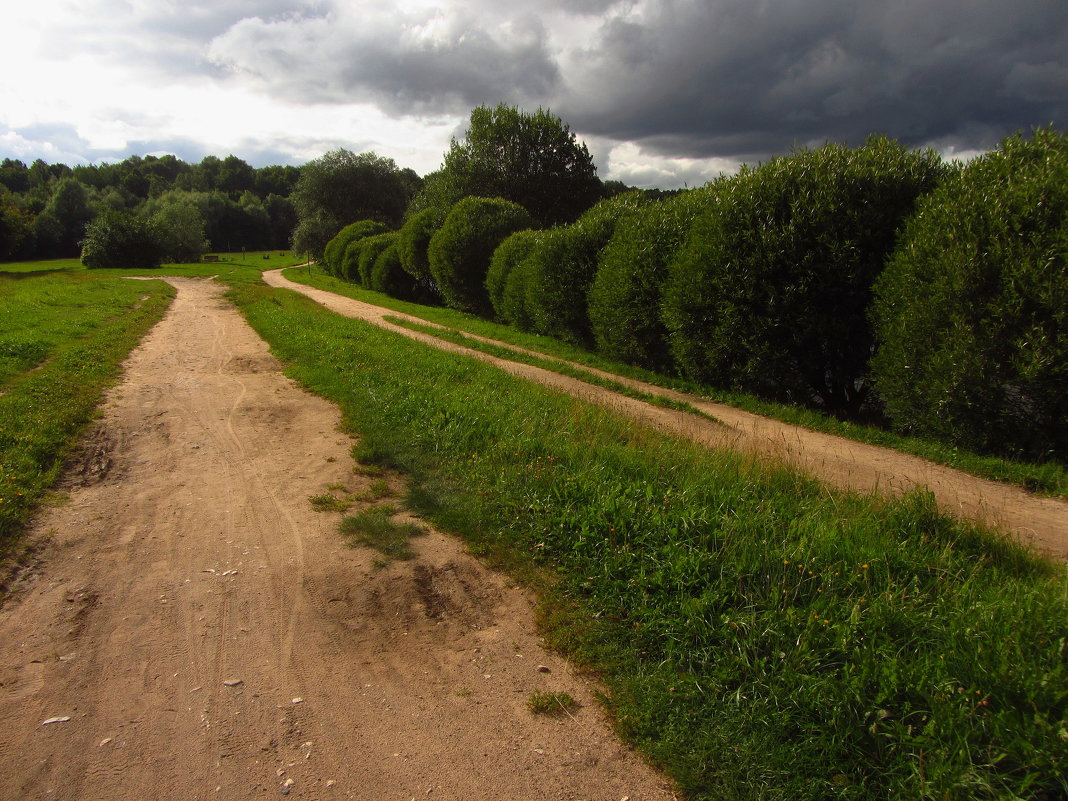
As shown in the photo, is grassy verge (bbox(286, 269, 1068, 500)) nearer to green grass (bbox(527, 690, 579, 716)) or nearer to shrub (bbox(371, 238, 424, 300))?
green grass (bbox(527, 690, 579, 716))

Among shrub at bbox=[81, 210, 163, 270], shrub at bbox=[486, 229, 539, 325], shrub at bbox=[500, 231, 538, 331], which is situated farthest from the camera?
shrub at bbox=[81, 210, 163, 270]

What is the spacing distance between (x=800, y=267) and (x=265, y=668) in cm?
912

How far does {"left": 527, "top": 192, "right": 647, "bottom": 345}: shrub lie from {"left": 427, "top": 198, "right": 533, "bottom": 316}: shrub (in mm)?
5770

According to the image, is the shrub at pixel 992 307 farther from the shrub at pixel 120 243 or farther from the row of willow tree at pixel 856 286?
the shrub at pixel 120 243

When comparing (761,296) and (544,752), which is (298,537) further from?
(761,296)

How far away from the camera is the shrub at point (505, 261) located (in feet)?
62.8

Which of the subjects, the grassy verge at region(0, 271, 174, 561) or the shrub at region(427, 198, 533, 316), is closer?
the grassy verge at region(0, 271, 174, 561)

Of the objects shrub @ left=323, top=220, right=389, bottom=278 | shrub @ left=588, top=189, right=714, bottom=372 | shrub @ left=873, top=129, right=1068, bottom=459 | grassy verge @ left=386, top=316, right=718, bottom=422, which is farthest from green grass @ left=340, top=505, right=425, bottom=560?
shrub @ left=323, top=220, right=389, bottom=278

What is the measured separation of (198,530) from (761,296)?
28.2 feet

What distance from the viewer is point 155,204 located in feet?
220

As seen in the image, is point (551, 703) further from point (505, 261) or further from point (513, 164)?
point (513, 164)

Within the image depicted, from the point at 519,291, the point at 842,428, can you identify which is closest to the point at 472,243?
the point at 519,291

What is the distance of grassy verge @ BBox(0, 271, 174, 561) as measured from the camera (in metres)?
5.61

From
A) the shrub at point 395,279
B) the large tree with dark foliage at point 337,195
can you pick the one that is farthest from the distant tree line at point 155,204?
the shrub at point 395,279
